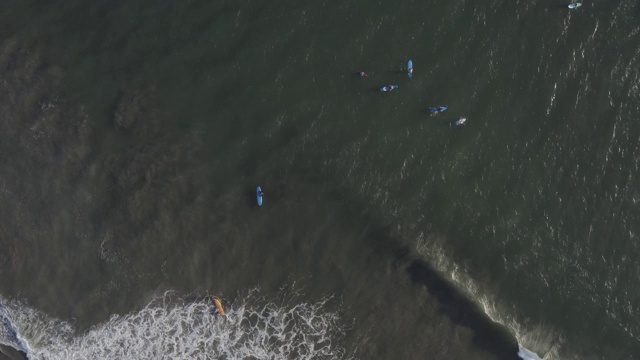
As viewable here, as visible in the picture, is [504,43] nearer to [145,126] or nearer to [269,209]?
[269,209]

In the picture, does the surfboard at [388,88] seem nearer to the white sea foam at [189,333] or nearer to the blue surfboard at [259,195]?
the blue surfboard at [259,195]

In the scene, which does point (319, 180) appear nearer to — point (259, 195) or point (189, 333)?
point (259, 195)

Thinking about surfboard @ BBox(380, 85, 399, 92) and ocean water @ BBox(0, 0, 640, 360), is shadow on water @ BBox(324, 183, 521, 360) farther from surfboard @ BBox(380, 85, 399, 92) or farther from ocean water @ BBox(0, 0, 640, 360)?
surfboard @ BBox(380, 85, 399, 92)

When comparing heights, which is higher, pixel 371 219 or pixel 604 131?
pixel 604 131

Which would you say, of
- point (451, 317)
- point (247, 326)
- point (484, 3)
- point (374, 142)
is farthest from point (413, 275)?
point (484, 3)

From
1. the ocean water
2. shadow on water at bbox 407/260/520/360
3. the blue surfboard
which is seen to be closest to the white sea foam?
the ocean water

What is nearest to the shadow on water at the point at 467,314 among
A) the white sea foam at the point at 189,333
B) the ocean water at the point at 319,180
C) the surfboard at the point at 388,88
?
the ocean water at the point at 319,180
